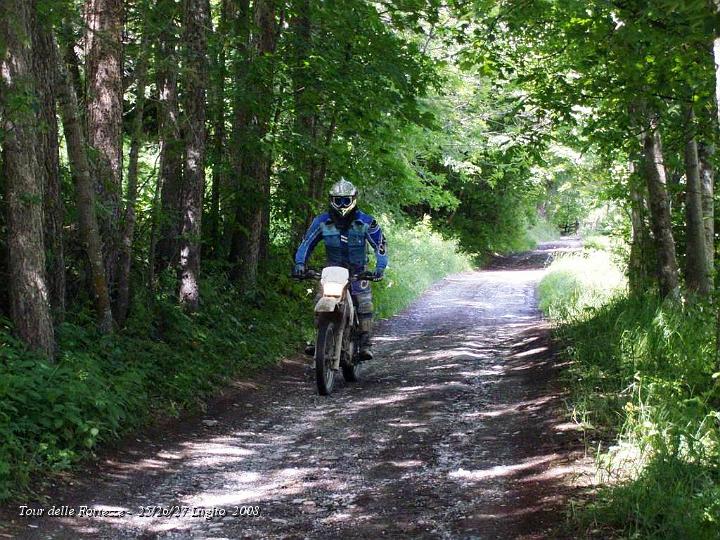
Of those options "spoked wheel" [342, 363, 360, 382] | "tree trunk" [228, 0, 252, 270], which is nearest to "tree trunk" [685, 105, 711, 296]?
"spoked wheel" [342, 363, 360, 382]

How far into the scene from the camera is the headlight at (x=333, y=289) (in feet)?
30.6

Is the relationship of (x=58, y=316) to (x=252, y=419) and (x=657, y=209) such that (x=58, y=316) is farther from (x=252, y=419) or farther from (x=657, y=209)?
(x=657, y=209)

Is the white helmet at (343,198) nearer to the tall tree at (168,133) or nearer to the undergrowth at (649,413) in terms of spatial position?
the tall tree at (168,133)

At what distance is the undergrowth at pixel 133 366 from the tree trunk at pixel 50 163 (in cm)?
49

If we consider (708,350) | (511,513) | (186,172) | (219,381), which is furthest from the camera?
(186,172)

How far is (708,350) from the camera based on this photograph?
805 centimetres

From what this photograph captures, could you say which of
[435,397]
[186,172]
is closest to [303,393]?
[435,397]

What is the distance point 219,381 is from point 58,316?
7.44 feet

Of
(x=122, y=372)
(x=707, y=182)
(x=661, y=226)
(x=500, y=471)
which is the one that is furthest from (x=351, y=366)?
(x=707, y=182)

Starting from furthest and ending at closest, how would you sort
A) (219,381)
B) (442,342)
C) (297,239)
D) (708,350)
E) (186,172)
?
1. (297,239)
2. (442,342)
3. (186,172)
4. (219,381)
5. (708,350)

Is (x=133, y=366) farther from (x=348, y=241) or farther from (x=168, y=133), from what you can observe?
(x=168, y=133)

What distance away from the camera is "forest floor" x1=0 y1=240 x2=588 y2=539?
5.36 m

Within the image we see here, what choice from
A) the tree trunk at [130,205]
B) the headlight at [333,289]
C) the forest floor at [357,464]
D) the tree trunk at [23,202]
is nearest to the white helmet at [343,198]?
the headlight at [333,289]

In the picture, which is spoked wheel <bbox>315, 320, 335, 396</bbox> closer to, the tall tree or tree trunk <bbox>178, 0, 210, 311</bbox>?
the tall tree
